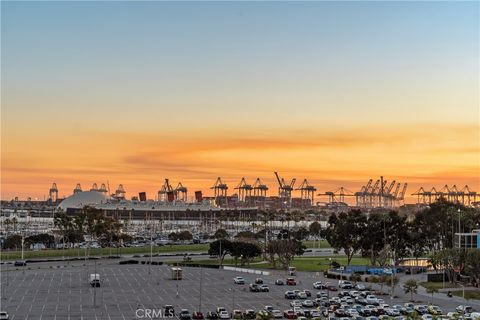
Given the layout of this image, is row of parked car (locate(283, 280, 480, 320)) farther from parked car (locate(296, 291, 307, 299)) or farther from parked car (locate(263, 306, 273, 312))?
parked car (locate(263, 306, 273, 312))

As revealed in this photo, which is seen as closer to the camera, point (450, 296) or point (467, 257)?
point (450, 296)

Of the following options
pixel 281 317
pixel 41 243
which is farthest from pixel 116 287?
pixel 41 243

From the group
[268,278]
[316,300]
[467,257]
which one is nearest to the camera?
[316,300]

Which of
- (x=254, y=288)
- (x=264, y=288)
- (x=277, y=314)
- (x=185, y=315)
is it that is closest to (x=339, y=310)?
(x=277, y=314)

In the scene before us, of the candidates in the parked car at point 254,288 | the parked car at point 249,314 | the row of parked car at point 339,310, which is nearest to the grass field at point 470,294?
the row of parked car at point 339,310

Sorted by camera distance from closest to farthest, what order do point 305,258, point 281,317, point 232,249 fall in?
point 281,317, point 232,249, point 305,258

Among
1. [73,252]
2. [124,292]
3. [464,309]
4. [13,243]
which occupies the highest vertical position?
[464,309]

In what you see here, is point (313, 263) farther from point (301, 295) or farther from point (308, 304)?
point (308, 304)

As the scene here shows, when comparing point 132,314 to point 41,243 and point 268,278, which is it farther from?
point 41,243

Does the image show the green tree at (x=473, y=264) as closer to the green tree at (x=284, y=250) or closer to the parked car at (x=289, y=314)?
the parked car at (x=289, y=314)
